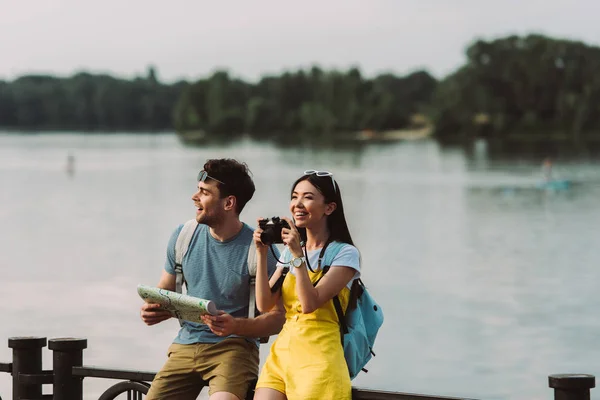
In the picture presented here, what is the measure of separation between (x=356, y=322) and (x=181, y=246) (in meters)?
0.92

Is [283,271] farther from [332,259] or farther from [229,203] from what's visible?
[229,203]

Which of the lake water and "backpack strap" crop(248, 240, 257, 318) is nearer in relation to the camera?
"backpack strap" crop(248, 240, 257, 318)

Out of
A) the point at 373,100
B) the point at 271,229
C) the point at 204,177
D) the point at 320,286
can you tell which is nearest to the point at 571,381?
the point at 320,286

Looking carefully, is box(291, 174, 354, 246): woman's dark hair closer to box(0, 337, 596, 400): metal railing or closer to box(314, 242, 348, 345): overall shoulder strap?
box(314, 242, 348, 345): overall shoulder strap

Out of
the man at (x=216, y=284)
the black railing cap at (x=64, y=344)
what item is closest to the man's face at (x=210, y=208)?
the man at (x=216, y=284)

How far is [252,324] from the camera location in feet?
14.9

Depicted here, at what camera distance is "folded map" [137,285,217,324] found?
4.34 metres

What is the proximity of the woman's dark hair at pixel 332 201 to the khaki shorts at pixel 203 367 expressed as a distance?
658 millimetres

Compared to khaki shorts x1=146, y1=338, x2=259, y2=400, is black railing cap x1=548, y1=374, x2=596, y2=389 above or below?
above

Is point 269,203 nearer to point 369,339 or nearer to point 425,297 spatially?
point 425,297

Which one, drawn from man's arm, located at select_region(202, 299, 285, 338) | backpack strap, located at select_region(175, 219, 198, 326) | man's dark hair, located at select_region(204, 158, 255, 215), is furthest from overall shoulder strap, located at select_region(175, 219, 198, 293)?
man's arm, located at select_region(202, 299, 285, 338)

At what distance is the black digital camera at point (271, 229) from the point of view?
4238 mm

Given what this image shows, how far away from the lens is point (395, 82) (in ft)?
610

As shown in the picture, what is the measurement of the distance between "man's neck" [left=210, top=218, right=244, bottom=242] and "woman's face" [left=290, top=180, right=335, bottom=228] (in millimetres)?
372
